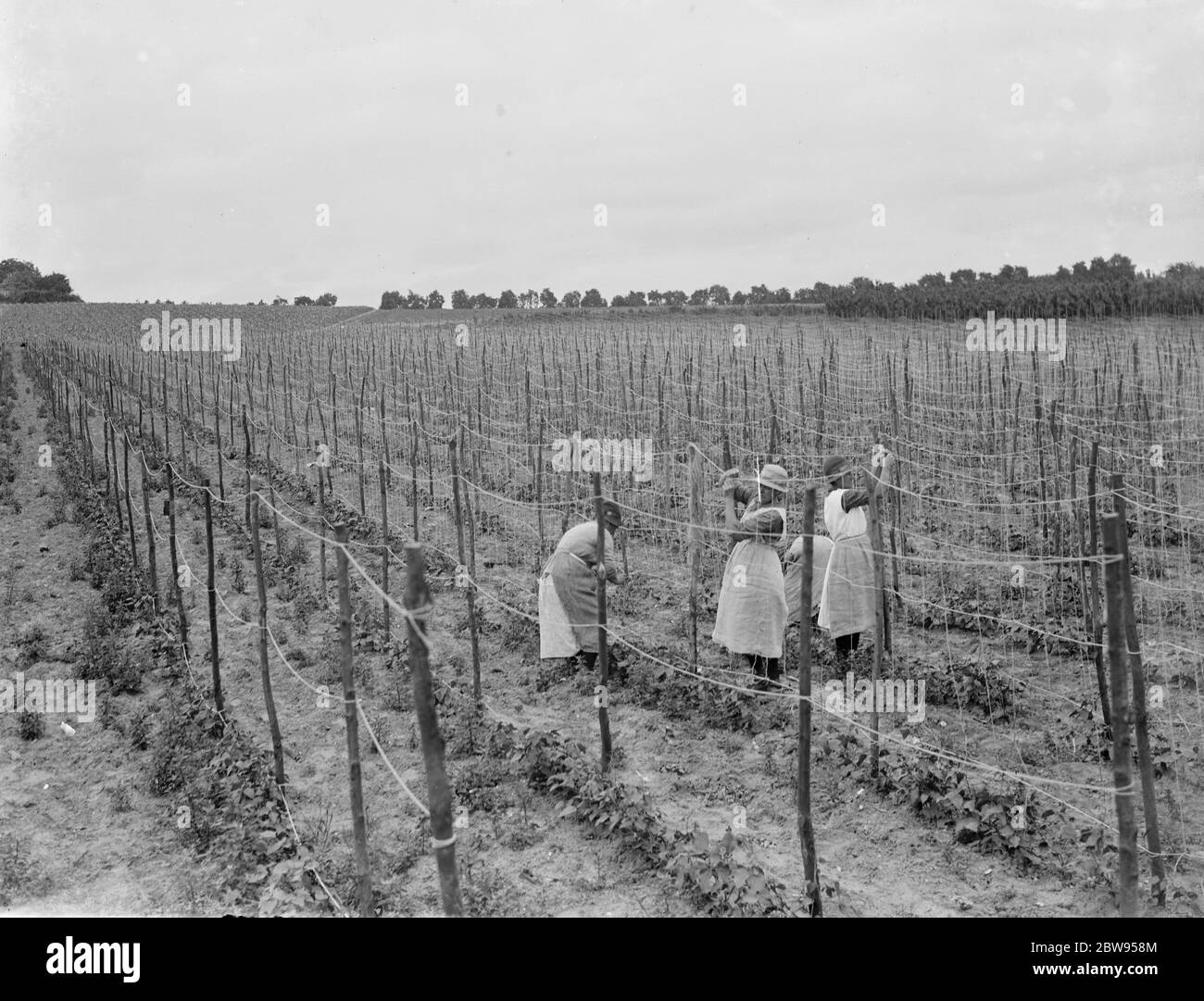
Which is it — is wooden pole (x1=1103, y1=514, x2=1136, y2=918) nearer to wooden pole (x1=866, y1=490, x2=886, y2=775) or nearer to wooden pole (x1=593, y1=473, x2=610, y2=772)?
wooden pole (x1=866, y1=490, x2=886, y2=775)

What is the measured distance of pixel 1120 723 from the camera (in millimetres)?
3896

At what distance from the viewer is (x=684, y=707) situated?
680 cm

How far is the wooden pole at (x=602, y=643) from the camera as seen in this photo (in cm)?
598

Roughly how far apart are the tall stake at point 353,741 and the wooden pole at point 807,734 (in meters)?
1.84

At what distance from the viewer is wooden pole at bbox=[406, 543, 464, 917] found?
12.6 feet

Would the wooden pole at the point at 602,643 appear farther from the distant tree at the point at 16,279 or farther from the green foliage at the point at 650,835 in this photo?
the distant tree at the point at 16,279

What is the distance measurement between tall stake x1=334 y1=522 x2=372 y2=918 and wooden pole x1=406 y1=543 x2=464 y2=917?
33.4 inches

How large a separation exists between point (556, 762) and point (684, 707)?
3.81 ft

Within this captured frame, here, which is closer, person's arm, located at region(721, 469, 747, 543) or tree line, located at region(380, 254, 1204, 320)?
person's arm, located at region(721, 469, 747, 543)

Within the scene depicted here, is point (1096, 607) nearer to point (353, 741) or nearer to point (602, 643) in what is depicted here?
point (602, 643)

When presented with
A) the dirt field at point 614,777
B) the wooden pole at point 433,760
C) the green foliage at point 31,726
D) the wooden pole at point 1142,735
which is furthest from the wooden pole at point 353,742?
the green foliage at point 31,726

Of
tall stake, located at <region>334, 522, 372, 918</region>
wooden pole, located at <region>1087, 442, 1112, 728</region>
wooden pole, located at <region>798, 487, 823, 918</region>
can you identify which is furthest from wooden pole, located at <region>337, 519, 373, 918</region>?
wooden pole, located at <region>1087, 442, 1112, 728</region>
